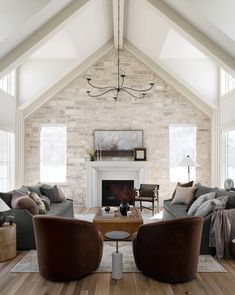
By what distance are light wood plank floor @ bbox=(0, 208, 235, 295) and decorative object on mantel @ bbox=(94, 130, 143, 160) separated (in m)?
5.54

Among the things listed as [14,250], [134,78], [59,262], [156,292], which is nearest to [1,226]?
[14,250]

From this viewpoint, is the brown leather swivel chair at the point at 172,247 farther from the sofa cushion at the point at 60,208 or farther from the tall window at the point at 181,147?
the tall window at the point at 181,147

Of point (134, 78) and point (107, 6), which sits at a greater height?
point (107, 6)

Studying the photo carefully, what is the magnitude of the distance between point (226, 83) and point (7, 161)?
6193 mm

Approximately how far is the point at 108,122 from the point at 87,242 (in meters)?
5.97

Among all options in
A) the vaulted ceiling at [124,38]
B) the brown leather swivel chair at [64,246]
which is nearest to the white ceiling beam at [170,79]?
the vaulted ceiling at [124,38]

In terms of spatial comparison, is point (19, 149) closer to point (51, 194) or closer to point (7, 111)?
point (7, 111)

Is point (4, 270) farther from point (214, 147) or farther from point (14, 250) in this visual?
point (214, 147)

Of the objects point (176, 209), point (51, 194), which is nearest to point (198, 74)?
point (176, 209)

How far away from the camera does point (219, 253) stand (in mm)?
4559

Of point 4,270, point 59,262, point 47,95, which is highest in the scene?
point 47,95

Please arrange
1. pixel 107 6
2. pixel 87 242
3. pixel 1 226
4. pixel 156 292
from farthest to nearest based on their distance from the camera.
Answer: pixel 107 6, pixel 1 226, pixel 87 242, pixel 156 292

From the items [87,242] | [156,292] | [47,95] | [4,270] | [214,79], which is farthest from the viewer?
[47,95]

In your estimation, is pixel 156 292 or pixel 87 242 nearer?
pixel 156 292
